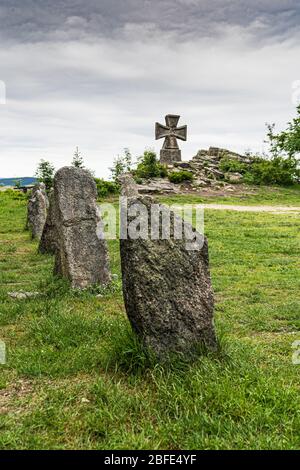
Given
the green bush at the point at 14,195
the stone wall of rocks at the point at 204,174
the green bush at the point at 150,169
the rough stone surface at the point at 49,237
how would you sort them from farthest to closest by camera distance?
the green bush at the point at 150,169 < the stone wall of rocks at the point at 204,174 < the green bush at the point at 14,195 < the rough stone surface at the point at 49,237

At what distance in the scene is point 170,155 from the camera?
40.4 metres

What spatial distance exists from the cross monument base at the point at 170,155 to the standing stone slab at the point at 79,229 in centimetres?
3102

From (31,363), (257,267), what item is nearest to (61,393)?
(31,363)

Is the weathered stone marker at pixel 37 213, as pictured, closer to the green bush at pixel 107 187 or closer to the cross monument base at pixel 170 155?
the green bush at pixel 107 187

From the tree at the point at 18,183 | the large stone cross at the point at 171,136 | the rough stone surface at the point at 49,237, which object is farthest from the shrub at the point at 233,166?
the rough stone surface at the point at 49,237

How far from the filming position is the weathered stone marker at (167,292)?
557 centimetres

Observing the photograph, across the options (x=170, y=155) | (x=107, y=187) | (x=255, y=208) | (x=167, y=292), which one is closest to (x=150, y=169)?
(x=107, y=187)

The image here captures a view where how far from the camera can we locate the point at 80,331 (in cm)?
Answer: 689

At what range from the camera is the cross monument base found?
4041 cm

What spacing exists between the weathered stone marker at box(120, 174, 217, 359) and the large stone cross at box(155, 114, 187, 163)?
35081mm

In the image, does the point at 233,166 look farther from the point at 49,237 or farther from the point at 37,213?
the point at 49,237

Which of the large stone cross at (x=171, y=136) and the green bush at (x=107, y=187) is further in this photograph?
the large stone cross at (x=171, y=136)

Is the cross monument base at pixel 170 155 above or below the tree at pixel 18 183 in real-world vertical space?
above

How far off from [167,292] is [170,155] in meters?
35.5
